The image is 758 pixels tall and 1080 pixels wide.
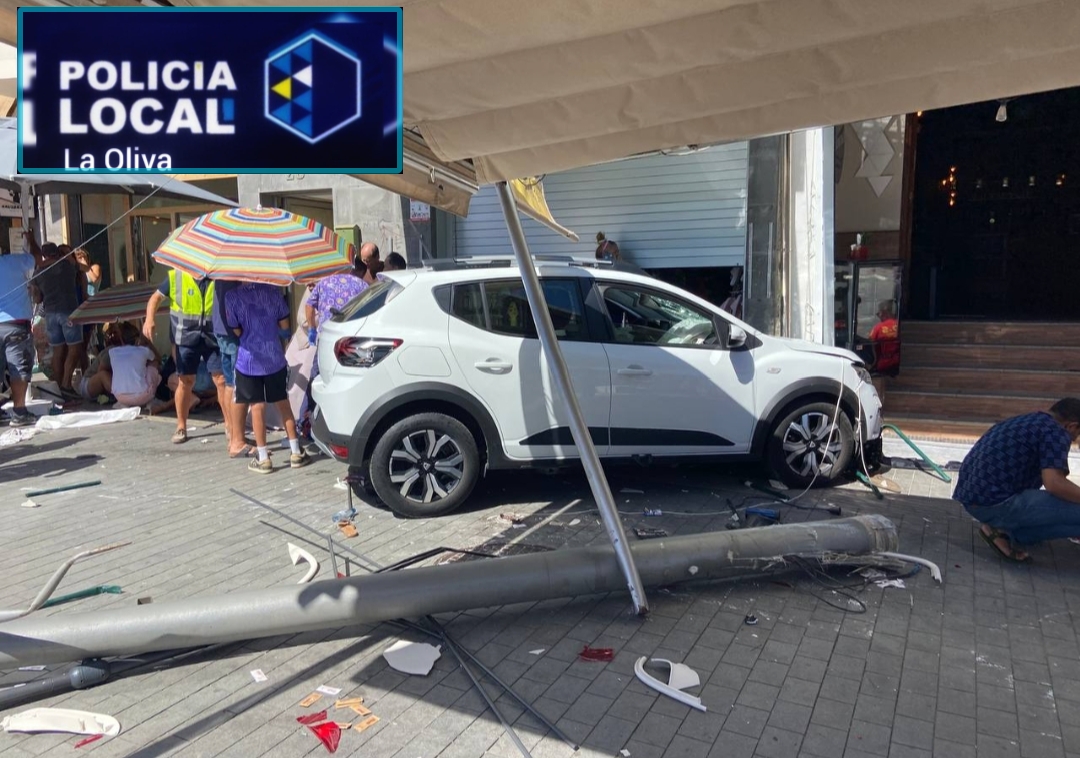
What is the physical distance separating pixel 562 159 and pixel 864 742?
2.89 m

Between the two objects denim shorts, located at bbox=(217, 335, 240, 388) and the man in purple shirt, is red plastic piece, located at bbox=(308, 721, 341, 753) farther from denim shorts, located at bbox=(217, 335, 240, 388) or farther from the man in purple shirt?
denim shorts, located at bbox=(217, 335, 240, 388)

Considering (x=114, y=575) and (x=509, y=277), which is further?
(x=509, y=277)

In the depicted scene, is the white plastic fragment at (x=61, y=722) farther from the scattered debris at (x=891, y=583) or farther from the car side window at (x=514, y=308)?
the scattered debris at (x=891, y=583)

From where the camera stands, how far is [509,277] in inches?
250

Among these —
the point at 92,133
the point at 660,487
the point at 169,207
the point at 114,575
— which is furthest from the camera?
the point at 169,207

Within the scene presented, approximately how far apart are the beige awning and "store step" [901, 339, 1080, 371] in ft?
23.9

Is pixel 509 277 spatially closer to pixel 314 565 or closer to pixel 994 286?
pixel 314 565

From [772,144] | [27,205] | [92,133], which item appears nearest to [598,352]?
[92,133]

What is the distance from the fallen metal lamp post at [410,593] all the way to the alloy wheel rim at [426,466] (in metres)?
1.83

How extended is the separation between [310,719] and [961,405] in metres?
8.18

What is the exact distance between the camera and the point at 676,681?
3.73 meters

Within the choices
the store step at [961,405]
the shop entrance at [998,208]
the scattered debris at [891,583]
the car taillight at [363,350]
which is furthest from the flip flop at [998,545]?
the shop entrance at [998,208]

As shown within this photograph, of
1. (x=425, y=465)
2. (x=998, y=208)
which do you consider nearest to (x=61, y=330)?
(x=425, y=465)

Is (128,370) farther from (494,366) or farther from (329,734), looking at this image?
(329,734)
